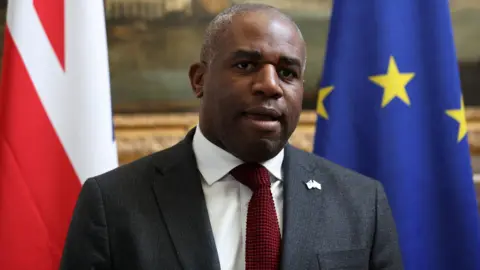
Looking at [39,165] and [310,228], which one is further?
[39,165]

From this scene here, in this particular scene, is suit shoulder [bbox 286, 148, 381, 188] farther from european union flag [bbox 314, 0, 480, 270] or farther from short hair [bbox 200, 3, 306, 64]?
european union flag [bbox 314, 0, 480, 270]

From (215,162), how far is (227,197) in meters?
0.10

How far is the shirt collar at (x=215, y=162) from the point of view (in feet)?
4.70

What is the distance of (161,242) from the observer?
1343mm

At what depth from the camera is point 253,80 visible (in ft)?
4.30

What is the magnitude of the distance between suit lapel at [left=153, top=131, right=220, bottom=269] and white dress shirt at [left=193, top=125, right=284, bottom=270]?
0.11 ft

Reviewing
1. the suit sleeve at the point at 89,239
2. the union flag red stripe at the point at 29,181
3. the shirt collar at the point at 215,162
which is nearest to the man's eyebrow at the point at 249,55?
the shirt collar at the point at 215,162

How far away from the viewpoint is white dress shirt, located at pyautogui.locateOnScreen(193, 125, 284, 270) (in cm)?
138

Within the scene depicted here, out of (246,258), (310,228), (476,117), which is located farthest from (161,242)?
(476,117)

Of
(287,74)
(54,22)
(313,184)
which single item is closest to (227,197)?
(313,184)

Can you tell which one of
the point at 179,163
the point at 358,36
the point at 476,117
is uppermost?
the point at 358,36

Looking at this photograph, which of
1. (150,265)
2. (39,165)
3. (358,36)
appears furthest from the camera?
(358,36)

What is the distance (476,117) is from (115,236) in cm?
204

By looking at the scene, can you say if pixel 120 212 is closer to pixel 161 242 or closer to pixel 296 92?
pixel 161 242
